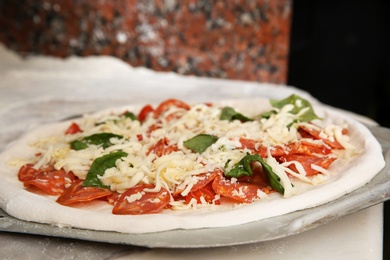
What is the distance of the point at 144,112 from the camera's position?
7.31 ft

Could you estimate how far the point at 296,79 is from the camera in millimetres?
4633

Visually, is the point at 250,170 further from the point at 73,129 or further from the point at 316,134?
the point at 73,129

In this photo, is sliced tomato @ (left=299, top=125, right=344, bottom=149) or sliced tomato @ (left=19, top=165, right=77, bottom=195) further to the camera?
sliced tomato @ (left=299, top=125, right=344, bottom=149)

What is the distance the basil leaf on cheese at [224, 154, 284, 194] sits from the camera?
149cm

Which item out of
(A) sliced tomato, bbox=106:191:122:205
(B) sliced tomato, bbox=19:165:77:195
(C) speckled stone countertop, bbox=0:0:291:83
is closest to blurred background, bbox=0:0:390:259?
(C) speckled stone countertop, bbox=0:0:291:83

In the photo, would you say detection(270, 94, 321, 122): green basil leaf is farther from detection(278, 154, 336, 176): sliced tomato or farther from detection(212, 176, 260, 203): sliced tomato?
detection(212, 176, 260, 203): sliced tomato

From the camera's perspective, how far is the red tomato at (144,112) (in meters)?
2.21

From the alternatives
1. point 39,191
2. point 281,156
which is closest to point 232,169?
point 281,156

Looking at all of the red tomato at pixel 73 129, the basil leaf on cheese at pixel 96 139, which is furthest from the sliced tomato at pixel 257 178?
the red tomato at pixel 73 129

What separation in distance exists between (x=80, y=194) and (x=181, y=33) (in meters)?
2.23

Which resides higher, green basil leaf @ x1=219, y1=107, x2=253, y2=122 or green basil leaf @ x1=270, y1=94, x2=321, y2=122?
green basil leaf @ x1=270, y1=94, x2=321, y2=122

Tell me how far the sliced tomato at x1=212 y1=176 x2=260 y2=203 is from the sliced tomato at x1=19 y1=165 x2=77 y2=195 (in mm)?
426

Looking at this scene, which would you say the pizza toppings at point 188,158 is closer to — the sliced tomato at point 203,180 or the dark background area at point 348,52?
the sliced tomato at point 203,180

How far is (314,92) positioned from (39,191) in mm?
3499
